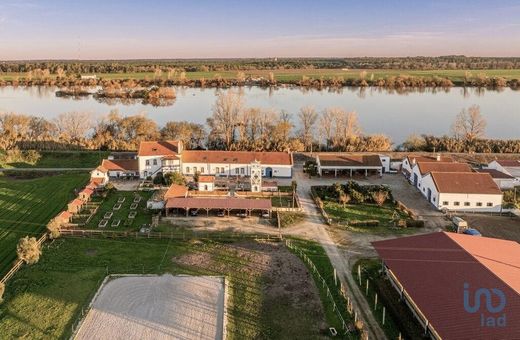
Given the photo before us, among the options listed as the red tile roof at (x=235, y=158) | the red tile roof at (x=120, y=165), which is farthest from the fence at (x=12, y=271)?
the red tile roof at (x=235, y=158)

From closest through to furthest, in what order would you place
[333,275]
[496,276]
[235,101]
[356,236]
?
[496,276] < [333,275] < [356,236] < [235,101]

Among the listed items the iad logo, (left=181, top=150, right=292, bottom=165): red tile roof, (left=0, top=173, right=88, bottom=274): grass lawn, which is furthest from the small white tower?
the iad logo

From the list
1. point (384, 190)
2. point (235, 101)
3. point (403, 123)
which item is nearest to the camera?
point (384, 190)

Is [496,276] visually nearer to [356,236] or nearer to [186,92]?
[356,236]

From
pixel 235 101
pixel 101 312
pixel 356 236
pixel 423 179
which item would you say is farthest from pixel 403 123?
pixel 101 312

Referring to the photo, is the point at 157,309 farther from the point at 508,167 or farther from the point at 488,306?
the point at 508,167

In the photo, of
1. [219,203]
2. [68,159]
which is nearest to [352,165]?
[219,203]

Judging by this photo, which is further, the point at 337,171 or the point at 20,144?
the point at 20,144
